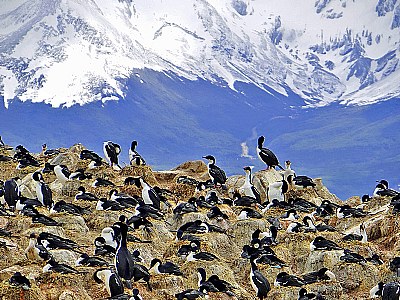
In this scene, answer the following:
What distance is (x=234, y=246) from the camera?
1185 inches

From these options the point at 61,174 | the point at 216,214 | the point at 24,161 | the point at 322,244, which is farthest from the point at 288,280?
the point at 24,161

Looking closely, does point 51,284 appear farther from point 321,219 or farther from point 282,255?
point 321,219

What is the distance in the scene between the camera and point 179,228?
29625 mm

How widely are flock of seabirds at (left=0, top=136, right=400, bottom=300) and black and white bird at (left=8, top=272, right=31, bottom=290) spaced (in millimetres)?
23

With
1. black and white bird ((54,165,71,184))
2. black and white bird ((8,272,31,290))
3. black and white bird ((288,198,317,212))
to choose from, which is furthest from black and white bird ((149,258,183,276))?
black and white bird ((54,165,71,184))

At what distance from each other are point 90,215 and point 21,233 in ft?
13.3

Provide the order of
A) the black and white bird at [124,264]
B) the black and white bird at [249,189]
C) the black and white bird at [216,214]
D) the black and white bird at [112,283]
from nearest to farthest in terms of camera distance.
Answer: the black and white bird at [112,283] → the black and white bird at [124,264] → the black and white bird at [216,214] → the black and white bird at [249,189]

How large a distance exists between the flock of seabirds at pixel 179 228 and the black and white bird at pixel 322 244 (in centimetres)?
3

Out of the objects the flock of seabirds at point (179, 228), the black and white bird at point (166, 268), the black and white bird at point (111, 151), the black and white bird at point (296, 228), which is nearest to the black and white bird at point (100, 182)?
the flock of seabirds at point (179, 228)

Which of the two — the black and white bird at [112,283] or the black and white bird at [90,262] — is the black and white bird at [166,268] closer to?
the black and white bird at [90,262]

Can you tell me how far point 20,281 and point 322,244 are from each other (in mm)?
11453

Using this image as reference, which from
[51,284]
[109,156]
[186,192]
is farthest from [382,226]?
[51,284]

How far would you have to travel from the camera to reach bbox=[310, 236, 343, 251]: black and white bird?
29.4m

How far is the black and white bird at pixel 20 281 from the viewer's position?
21062 millimetres
